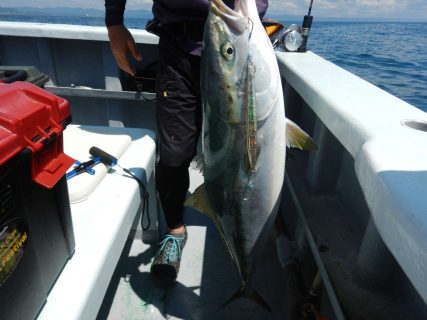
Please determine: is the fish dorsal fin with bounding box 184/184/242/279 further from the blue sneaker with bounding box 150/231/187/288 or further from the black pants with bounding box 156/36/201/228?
the blue sneaker with bounding box 150/231/187/288

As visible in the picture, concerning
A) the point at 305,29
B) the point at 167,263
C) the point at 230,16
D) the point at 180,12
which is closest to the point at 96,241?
Result: the point at 167,263

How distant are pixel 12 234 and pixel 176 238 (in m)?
1.46

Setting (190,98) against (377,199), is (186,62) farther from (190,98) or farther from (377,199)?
(377,199)

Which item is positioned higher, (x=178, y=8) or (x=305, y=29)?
(x=178, y=8)

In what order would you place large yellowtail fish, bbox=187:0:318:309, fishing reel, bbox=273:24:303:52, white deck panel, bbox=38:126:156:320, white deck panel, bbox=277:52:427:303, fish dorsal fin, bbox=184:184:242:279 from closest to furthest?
white deck panel, bbox=277:52:427:303, white deck panel, bbox=38:126:156:320, large yellowtail fish, bbox=187:0:318:309, fish dorsal fin, bbox=184:184:242:279, fishing reel, bbox=273:24:303:52

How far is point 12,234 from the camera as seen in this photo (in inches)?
34.3

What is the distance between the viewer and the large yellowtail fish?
126 centimetres

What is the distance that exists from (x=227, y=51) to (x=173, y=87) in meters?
0.72

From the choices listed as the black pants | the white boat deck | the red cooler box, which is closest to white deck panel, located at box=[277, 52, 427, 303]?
the black pants

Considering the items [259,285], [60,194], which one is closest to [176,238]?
[259,285]

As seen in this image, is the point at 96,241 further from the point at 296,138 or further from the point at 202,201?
the point at 296,138

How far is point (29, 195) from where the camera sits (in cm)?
93

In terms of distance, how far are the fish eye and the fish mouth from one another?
0.06 meters

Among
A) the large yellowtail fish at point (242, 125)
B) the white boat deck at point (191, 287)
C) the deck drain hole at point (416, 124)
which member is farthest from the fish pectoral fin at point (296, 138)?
the white boat deck at point (191, 287)
